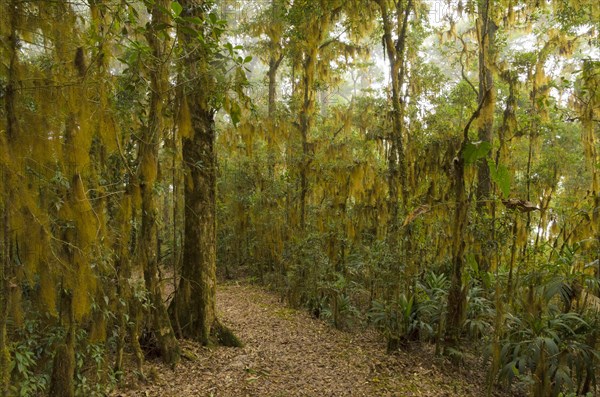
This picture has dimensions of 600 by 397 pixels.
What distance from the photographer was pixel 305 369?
5871 millimetres

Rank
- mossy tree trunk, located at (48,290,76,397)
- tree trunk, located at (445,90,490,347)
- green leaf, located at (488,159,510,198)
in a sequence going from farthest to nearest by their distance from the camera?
tree trunk, located at (445,90,490,347), green leaf, located at (488,159,510,198), mossy tree trunk, located at (48,290,76,397)

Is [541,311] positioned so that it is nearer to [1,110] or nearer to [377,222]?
[377,222]

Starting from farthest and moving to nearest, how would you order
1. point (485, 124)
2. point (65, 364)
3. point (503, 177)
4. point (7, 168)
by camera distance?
point (485, 124)
point (503, 177)
point (65, 364)
point (7, 168)

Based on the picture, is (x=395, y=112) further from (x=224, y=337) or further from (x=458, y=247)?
(x=224, y=337)

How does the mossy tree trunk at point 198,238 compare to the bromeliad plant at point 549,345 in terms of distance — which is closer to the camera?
the bromeliad plant at point 549,345

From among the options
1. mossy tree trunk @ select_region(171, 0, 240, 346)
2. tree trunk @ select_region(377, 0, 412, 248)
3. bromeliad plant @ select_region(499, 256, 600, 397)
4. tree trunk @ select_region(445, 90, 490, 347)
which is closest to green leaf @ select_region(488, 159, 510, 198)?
tree trunk @ select_region(445, 90, 490, 347)

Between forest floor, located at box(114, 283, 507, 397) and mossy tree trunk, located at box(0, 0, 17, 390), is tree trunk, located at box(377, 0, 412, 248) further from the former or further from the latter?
mossy tree trunk, located at box(0, 0, 17, 390)

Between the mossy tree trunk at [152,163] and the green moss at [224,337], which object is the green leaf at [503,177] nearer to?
the mossy tree trunk at [152,163]

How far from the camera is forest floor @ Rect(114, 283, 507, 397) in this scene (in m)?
5.02

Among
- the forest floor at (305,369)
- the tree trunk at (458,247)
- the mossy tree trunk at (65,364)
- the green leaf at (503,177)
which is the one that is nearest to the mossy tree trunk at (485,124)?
the tree trunk at (458,247)

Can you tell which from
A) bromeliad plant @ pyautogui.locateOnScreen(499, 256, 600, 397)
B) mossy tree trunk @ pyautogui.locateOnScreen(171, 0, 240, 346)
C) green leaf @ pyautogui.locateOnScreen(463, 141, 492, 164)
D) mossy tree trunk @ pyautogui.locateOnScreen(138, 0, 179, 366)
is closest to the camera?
mossy tree trunk @ pyautogui.locateOnScreen(138, 0, 179, 366)

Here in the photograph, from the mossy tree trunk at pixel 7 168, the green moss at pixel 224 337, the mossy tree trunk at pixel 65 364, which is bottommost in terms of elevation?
the green moss at pixel 224 337

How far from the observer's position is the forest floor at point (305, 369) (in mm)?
5023

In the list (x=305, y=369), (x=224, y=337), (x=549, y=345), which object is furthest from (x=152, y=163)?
(x=549, y=345)
